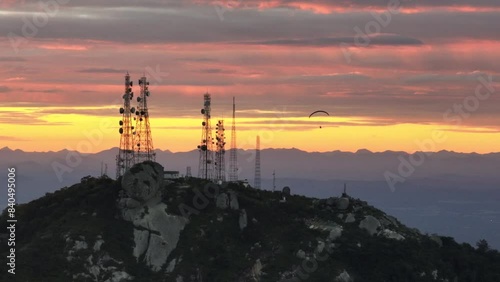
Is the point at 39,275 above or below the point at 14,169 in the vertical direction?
below

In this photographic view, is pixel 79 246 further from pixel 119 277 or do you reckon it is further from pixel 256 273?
pixel 256 273

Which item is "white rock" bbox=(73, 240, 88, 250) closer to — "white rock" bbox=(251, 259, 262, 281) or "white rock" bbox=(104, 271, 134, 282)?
"white rock" bbox=(104, 271, 134, 282)

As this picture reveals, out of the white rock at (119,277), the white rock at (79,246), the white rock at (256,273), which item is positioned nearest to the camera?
the white rock at (119,277)

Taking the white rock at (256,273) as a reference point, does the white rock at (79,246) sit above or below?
above

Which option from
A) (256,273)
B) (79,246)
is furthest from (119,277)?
(256,273)

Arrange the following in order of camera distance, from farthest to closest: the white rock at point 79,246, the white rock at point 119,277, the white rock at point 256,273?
the white rock at point 79,246
the white rock at point 256,273
the white rock at point 119,277

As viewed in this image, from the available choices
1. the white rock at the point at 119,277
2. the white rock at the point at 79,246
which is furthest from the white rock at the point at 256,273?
the white rock at the point at 79,246

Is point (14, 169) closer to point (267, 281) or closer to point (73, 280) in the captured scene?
point (73, 280)

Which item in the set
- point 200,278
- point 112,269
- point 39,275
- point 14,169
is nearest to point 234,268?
point 200,278

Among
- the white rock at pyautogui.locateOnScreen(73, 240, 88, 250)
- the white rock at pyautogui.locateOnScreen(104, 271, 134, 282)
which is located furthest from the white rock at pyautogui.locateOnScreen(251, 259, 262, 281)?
the white rock at pyautogui.locateOnScreen(73, 240, 88, 250)

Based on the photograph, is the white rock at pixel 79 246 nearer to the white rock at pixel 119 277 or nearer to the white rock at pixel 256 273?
the white rock at pixel 119 277

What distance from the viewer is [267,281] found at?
19650cm

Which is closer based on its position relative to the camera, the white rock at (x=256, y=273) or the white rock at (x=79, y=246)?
the white rock at (x=256, y=273)

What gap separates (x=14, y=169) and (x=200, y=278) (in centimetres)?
4110
